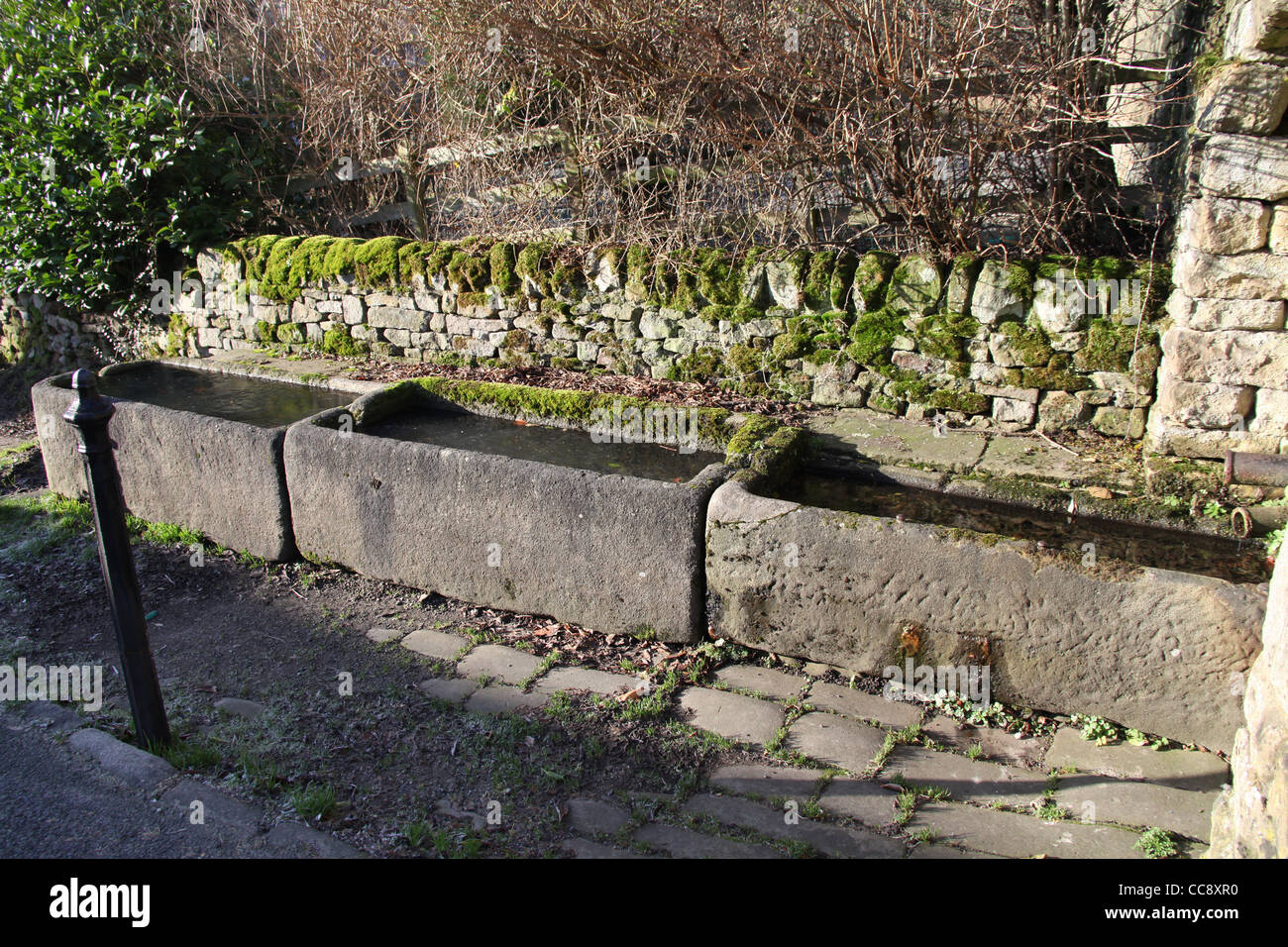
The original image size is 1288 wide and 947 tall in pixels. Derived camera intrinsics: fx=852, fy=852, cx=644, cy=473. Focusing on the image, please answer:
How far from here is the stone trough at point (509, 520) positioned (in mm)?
3391

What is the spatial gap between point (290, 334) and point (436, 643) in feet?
11.6

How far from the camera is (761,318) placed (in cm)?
466

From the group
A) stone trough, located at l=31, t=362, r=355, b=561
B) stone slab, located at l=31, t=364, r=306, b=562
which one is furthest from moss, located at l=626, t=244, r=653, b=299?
stone slab, located at l=31, t=364, r=306, b=562

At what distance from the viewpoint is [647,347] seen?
5.02 m

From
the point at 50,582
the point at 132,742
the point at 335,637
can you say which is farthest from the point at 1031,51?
the point at 50,582

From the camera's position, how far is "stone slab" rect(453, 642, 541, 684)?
3.39m

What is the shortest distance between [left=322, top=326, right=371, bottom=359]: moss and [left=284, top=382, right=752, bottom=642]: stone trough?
5.31 feet

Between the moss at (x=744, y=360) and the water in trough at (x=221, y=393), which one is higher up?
the moss at (x=744, y=360)

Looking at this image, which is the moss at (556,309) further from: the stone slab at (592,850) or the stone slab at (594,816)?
the stone slab at (592,850)

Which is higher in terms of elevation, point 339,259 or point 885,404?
point 339,259

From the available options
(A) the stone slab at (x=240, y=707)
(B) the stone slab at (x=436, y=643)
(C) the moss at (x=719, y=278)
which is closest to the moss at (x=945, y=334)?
(C) the moss at (x=719, y=278)

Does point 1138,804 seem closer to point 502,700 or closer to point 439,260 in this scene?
point 502,700

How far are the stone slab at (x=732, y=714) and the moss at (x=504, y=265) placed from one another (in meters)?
3.04

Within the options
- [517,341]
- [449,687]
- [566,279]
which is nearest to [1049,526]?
[449,687]
